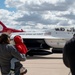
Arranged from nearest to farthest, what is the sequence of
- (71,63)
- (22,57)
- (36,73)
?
1. (71,63)
2. (22,57)
3. (36,73)

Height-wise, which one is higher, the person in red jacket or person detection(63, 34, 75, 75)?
person detection(63, 34, 75, 75)

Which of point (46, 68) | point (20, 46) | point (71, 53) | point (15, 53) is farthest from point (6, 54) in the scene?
point (46, 68)

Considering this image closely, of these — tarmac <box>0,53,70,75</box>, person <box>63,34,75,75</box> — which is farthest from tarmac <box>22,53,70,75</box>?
person <box>63,34,75,75</box>

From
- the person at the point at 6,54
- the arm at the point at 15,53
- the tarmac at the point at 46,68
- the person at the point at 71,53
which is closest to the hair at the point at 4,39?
the person at the point at 6,54

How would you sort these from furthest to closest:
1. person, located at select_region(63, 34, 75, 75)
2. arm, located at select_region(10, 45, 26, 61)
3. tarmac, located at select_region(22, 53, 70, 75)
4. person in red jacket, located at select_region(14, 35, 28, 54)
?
tarmac, located at select_region(22, 53, 70, 75) < person in red jacket, located at select_region(14, 35, 28, 54) < arm, located at select_region(10, 45, 26, 61) < person, located at select_region(63, 34, 75, 75)

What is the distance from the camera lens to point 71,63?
3156mm

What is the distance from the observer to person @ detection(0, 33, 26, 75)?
5.33 metres

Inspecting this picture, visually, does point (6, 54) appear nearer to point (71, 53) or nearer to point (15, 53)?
point (15, 53)

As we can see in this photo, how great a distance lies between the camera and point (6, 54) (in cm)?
541

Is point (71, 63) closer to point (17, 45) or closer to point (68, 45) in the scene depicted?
point (68, 45)

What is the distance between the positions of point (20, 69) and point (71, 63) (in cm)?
257

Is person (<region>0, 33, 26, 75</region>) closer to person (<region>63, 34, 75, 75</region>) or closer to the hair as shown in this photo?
the hair

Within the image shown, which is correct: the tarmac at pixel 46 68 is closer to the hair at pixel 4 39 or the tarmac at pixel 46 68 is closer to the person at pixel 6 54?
the person at pixel 6 54

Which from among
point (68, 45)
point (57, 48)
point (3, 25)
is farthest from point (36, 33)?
point (68, 45)
